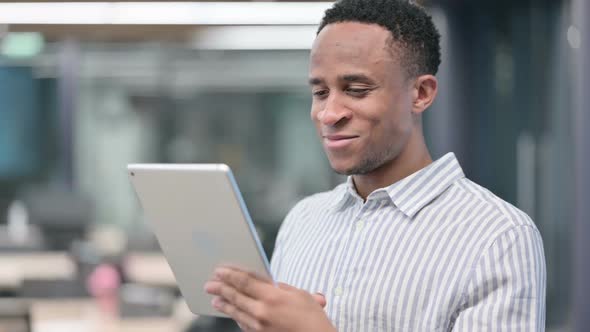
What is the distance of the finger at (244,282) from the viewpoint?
1104mm

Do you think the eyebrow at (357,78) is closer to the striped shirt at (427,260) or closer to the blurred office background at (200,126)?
the striped shirt at (427,260)

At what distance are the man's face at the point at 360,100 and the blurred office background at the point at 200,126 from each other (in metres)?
1.66

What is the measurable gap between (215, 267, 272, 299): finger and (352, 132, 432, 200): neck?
0.35 meters

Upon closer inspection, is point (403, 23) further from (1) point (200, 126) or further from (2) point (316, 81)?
(1) point (200, 126)

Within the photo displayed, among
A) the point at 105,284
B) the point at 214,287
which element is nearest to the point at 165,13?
the point at 105,284

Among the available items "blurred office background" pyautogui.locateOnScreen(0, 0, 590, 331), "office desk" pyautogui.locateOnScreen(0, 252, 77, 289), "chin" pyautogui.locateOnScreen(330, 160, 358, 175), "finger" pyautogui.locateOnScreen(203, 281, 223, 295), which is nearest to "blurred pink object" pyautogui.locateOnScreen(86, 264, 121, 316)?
"blurred office background" pyautogui.locateOnScreen(0, 0, 590, 331)

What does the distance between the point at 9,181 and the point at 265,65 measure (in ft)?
7.39

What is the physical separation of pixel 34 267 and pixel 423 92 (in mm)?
3886

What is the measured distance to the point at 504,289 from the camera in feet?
3.85

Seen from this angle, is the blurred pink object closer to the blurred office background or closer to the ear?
the blurred office background

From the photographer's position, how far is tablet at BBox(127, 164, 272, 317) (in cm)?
117

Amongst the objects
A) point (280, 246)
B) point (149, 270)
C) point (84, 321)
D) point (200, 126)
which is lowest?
point (149, 270)

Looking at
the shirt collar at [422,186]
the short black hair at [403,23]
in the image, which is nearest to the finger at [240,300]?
the shirt collar at [422,186]

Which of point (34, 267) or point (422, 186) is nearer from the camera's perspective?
point (422, 186)
